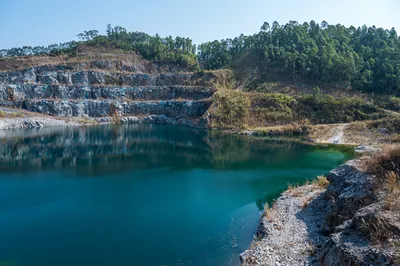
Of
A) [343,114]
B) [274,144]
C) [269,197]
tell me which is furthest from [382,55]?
[269,197]

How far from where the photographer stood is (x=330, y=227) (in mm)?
17922

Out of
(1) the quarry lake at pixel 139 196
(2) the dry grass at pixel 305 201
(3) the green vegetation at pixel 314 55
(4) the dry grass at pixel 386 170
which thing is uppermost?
(3) the green vegetation at pixel 314 55

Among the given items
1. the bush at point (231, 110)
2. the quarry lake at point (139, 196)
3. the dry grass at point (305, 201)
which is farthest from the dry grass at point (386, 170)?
the bush at point (231, 110)

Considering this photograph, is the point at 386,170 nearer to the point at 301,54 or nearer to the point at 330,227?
the point at 330,227

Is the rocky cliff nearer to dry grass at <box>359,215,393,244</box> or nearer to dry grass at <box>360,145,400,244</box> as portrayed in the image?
dry grass at <box>360,145,400,244</box>

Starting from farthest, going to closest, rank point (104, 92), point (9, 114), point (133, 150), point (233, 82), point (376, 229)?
point (233, 82) < point (104, 92) < point (9, 114) < point (133, 150) < point (376, 229)

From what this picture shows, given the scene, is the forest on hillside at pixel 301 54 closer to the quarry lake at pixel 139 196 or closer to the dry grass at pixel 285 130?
the dry grass at pixel 285 130

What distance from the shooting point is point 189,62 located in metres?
104

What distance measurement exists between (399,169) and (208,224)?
12809 millimetres

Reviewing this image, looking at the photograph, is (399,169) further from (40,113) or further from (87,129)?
(40,113)

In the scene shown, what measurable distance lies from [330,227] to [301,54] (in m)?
81.6

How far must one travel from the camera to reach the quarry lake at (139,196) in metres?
18.0

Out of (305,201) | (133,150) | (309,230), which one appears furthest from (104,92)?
(309,230)

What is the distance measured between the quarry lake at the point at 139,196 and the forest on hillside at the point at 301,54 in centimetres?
3954
